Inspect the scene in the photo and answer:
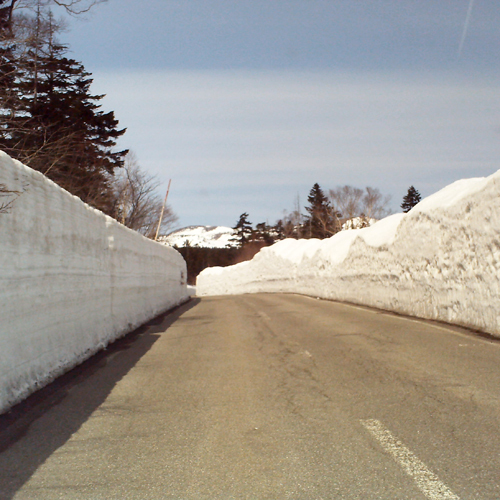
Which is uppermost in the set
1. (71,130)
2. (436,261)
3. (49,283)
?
(71,130)

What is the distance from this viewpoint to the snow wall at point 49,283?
544 centimetres

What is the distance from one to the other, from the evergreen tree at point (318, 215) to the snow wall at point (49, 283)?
64961 millimetres

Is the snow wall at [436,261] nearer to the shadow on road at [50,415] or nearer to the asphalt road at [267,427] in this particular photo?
the asphalt road at [267,427]

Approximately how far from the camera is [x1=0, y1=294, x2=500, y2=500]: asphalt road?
3.32 m

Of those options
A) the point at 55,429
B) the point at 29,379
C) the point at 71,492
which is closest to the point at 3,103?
the point at 29,379

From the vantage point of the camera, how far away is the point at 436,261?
477 inches

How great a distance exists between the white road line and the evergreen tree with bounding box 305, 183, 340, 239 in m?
69.5

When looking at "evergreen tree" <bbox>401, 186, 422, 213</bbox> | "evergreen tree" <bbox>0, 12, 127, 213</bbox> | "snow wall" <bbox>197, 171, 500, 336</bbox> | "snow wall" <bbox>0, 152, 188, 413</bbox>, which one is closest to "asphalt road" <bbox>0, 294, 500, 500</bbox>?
"snow wall" <bbox>0, 152, 188, 413</bbox>

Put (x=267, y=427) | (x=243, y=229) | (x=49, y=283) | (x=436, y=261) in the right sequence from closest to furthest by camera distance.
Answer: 1. (x=267, y=427)
2. (x=49, y=283)
3. (x=436, y=261)
4. (x=243, y=229)

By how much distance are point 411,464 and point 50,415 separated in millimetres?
3548

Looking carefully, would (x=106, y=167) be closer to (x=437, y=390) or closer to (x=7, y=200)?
(x=7, y=200)

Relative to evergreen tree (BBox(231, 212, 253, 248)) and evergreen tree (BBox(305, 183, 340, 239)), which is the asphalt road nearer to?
evergreen tree (BBox(305, 183, 340, 239))

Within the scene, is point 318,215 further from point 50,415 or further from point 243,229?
point 50,415

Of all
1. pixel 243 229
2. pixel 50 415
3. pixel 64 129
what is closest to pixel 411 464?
pixel 50 415
